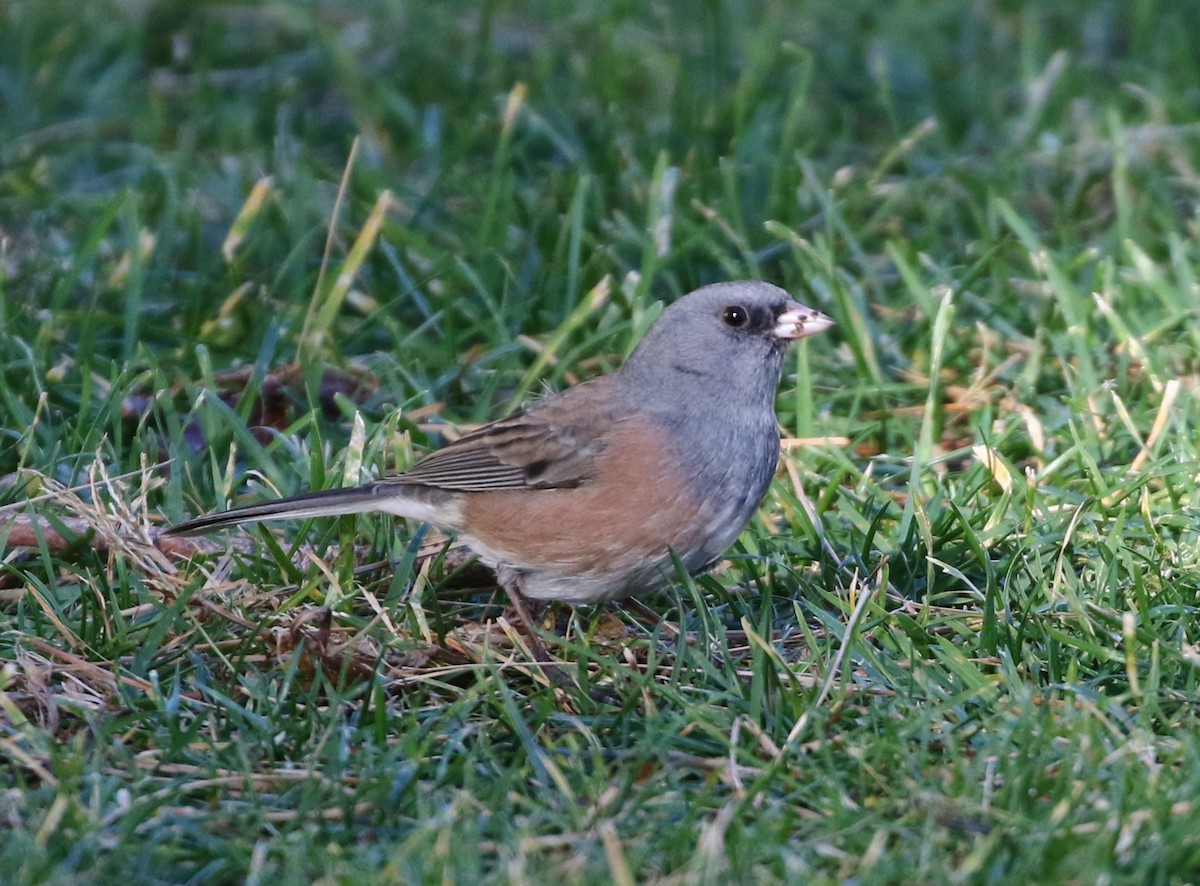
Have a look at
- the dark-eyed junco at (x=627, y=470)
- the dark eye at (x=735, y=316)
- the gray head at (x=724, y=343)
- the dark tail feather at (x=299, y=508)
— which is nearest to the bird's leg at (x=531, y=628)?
the dark-eyed junco at (x=627, y=470)

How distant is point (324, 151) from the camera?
5.76 metres

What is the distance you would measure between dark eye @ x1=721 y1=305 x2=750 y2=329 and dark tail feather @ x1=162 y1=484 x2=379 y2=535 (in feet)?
2.77

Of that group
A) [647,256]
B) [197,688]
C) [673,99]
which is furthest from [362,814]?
[673,99]

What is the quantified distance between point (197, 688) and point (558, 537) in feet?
2.50

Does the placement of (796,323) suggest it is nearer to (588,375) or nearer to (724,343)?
(724,343)

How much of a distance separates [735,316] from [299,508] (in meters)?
1.02

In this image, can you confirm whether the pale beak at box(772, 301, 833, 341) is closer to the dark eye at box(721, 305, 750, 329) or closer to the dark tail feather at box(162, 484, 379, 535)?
the dark eye at box(721, 305, 750, 329)

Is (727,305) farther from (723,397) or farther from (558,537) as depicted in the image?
(558,537)

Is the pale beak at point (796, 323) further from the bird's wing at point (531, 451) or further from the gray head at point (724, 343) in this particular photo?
the bird's wing at point (531, 451)

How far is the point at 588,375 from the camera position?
4320 mm

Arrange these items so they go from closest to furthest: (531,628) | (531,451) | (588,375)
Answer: (531,628) → (531,451) → (588,375)

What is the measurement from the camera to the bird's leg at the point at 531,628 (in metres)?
3.04

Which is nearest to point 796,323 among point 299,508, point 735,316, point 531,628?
point 735,316

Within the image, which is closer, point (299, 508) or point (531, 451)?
point (299, 508)
